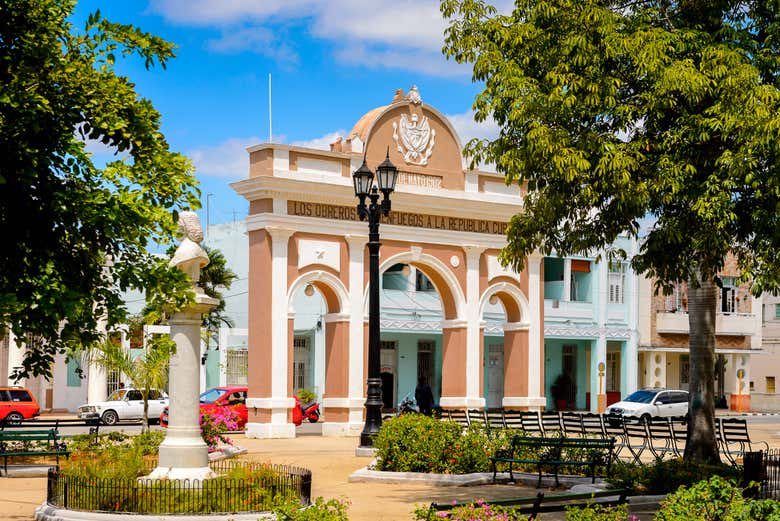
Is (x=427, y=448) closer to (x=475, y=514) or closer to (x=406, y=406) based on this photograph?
(x=475, y=514)

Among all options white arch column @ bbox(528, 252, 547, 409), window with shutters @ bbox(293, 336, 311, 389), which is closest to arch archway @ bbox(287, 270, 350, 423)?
Result: white arch column @ bbox(528, 252, 547, 409)

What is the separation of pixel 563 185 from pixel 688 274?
198cm

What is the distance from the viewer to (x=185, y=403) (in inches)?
554

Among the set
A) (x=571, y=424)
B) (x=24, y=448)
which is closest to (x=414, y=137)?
(x=571, y=424)

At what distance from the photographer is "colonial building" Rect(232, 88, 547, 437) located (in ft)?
98.0

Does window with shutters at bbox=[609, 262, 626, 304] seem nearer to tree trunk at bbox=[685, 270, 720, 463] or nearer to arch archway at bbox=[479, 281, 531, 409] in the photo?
arch archway at bbox=[479, 281, 531, 409]

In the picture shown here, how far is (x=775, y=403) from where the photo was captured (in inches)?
2345

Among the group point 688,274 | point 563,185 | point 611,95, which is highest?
point 611,95

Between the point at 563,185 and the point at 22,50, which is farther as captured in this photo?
the point at 563,185

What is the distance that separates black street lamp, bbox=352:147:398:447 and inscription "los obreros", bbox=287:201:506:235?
836 cm

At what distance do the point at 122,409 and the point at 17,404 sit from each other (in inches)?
137

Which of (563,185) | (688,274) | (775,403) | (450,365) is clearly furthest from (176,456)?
(775,403)

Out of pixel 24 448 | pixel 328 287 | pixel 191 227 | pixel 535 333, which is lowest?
pixel 24 448

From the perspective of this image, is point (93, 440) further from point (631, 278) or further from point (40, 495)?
point (631, 278)
